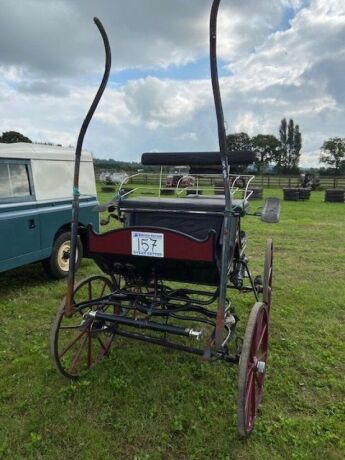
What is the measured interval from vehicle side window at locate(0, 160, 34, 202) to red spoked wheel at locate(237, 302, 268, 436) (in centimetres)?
373

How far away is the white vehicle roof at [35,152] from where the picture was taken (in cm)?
517

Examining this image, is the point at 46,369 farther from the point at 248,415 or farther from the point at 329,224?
the point at 329,224

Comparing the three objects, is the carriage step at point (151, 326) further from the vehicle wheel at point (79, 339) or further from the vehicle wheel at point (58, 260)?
the vehicle wheel at point (58, 260)

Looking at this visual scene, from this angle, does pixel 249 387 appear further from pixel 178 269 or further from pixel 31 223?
pixel 31 223

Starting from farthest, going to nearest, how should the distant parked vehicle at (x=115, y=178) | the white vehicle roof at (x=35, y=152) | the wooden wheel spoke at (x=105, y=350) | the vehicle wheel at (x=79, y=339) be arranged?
the white vehicle roof at (x=35, y=152) → the distant parked vehicle at (x=115, y=178) → the wooden wheel spoke at (x=105, y=350) → the vehicle wheel at (x=79, y=339)

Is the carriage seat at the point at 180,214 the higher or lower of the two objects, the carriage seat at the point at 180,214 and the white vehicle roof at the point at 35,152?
the lower

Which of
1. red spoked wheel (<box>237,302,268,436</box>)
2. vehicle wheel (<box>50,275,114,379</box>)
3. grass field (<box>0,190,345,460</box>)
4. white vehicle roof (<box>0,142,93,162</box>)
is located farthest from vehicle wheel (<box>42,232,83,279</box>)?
red spoked wheel (<box>237,302,268,436</box>)

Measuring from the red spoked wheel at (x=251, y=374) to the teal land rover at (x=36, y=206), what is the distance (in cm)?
254

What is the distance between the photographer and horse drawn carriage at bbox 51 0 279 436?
102 inches

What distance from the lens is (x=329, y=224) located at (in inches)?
476

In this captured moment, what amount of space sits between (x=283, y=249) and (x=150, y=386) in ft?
19.7

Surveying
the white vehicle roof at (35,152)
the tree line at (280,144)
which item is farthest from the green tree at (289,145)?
the white vehicle roof at (35,152)

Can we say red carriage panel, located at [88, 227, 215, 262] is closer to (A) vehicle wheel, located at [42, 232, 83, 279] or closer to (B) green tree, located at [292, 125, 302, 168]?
(A) vehicle wheel, located at [42, 232, 83, 279]

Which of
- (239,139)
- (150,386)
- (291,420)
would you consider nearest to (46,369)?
(150,386)
